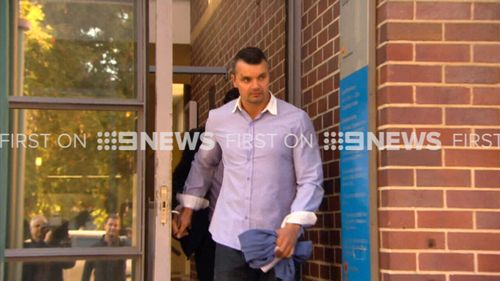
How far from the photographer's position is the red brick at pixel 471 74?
12.3 feet

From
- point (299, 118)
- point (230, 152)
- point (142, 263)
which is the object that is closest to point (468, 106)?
point (299, 118)

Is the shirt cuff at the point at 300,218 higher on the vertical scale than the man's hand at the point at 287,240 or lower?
higher

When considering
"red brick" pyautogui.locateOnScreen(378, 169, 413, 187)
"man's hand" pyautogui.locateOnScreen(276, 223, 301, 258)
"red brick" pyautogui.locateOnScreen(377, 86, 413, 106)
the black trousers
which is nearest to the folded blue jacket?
"man's hand" pyautogui.locateOnScreen(276, 223, 301, 258)

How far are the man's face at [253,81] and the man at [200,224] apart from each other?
568mm

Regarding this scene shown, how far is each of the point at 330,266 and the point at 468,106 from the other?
1.26 m

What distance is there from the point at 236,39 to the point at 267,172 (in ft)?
10.5

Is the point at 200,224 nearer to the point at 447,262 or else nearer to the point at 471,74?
the point at 447,262

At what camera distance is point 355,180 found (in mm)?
3963

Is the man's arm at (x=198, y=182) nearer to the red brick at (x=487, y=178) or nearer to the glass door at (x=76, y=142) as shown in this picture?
the glass door at (x=76, y=142)

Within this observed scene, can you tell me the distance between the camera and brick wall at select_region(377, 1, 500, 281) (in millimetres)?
3646

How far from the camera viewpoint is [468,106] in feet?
12.2

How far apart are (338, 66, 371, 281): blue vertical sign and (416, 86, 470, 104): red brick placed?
264 millimetres

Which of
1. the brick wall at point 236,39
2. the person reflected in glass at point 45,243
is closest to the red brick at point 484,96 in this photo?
the brick wall at point 236,39

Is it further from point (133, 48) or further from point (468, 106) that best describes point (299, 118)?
point (133, 48)
